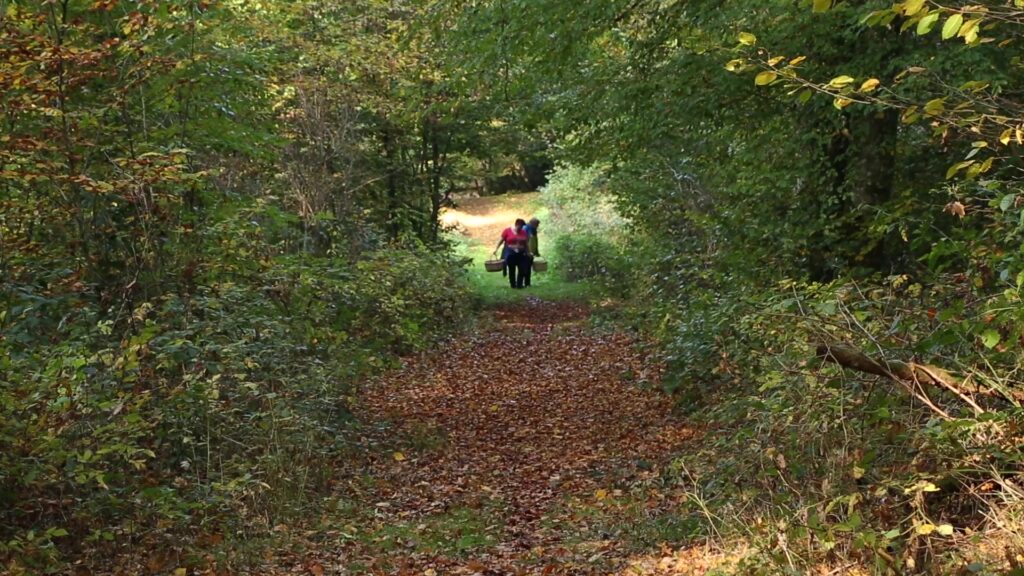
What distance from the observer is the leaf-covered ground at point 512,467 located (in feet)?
21.6

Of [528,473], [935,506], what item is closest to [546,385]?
[528,473]

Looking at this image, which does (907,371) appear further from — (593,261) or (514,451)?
(593,261)

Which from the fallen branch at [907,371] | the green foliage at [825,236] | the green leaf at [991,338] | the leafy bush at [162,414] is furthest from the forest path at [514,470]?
the green leaf at [991,338]

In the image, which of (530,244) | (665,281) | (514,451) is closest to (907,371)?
(514,451)

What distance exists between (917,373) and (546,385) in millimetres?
8661

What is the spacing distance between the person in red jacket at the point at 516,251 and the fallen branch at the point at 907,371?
1820 cm

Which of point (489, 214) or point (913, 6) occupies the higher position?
point (489, 214)

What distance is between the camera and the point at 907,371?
5035 mm

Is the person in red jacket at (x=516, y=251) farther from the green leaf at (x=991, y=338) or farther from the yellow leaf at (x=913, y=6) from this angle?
the yellow leaf at (x=913, y=6)

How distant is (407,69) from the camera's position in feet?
54.3

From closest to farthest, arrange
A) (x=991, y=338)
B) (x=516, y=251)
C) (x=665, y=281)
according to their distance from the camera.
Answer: (x=991, y=338), (x=665, y=281), (x=516, y=251)

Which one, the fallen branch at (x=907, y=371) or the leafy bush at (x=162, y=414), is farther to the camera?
the leafy bush at (x=162, y=414)

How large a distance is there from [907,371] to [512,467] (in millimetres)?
5080

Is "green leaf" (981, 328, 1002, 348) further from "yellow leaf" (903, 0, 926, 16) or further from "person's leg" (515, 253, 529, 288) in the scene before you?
"person's leg" (515, 253, 529, 288)
